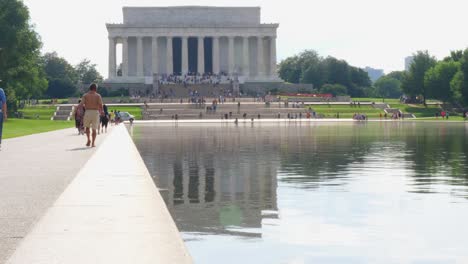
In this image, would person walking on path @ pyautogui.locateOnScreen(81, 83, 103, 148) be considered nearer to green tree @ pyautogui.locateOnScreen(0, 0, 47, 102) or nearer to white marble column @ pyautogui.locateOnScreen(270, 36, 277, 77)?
green tree @ pyautogui.locateOnScreen(0, 0, 47, 102)

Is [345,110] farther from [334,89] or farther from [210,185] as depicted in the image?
[210,185]

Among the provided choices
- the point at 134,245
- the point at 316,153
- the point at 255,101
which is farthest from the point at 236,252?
the point at 255,101

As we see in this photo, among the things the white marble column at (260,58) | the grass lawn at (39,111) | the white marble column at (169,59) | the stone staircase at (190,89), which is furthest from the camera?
the white marble column at (260,58)

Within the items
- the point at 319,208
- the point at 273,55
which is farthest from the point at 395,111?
the point at 319,208

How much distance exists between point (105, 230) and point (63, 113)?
350 feet

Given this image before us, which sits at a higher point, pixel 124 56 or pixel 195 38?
pixel 195 38

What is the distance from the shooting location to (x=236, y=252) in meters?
10.8

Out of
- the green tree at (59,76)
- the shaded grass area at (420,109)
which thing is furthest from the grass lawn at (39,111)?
the shaded grass area at (420,109)

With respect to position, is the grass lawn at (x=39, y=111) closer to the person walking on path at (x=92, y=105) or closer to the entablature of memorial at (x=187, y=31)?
the entablature of memorial at (x=187, y=31)

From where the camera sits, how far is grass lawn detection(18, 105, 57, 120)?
10899cm

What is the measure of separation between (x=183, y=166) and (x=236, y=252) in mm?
15035

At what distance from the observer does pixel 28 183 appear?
16531mm

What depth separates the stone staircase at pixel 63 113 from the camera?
10931 cm

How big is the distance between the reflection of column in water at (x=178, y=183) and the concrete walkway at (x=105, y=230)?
1164 millimetres
